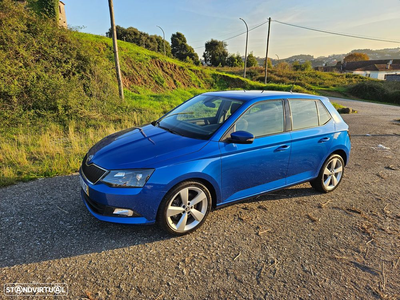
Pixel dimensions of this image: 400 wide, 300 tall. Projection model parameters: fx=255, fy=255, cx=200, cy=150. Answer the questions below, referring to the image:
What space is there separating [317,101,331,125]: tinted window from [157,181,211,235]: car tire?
7.90 ft

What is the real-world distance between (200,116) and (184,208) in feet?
5.28

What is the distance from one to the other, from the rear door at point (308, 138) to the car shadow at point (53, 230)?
7.16 ft

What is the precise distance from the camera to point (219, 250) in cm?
283

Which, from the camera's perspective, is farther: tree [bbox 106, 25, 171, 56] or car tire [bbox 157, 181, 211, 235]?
tree [bbox 106, 25, 171, 56]

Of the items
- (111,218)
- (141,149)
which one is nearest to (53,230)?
(111,218)

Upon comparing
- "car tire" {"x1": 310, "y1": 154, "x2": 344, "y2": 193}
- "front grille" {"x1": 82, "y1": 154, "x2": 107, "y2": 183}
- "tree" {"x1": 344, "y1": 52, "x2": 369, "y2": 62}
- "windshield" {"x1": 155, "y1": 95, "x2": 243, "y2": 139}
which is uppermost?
"tree" {"x1": 344, "y1": 52, "x2": 369, "y2": 62}

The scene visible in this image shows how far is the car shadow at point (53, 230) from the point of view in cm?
269

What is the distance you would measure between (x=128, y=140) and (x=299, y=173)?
2582mm

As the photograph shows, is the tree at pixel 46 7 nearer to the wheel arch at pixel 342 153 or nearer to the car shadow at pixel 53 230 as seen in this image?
the car shadow at pixel 53 230

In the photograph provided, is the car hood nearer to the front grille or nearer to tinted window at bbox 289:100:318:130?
the front grille

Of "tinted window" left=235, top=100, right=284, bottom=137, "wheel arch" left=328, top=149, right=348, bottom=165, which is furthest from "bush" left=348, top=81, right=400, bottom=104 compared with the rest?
"tinted window" left=235, top=100, right=284, bottom=137

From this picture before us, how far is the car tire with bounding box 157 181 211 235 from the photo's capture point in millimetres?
2838

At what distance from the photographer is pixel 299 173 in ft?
12.8

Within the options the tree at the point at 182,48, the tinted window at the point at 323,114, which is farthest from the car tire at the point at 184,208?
the tree at the point at 182,48
